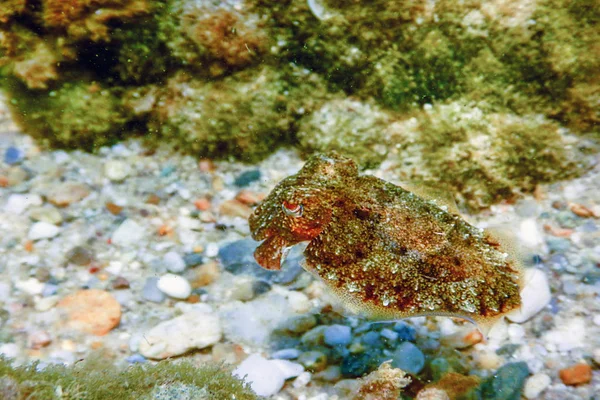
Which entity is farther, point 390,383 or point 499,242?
point 499,242

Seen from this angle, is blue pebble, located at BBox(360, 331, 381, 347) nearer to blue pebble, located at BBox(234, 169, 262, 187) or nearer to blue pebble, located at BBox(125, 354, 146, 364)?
blue pebble, located at BBox(125, 354, 146, 364)

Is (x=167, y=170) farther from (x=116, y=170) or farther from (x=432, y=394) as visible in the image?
(x=432, y=394)

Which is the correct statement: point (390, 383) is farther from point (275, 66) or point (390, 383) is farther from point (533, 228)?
point (275, 66)

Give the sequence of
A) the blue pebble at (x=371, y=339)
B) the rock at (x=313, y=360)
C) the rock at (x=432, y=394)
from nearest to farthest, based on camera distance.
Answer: the rock at (x=432, y=394) < the rock at (x=313, y=360) < the blue pebble at (x=371, y=339)

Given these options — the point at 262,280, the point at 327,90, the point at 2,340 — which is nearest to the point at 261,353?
the point at 262,280

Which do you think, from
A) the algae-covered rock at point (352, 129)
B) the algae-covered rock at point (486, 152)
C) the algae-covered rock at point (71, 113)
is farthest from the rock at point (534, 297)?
the algae-covered rock at point (71, 113)

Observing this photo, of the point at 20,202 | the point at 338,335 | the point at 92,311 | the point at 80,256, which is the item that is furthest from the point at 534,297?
the point at 20,202

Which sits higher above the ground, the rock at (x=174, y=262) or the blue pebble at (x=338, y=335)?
the blue pebble at (x=338, y=335)

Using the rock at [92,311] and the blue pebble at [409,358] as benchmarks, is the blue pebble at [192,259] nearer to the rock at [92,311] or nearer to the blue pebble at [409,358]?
the rock at [92,311]
